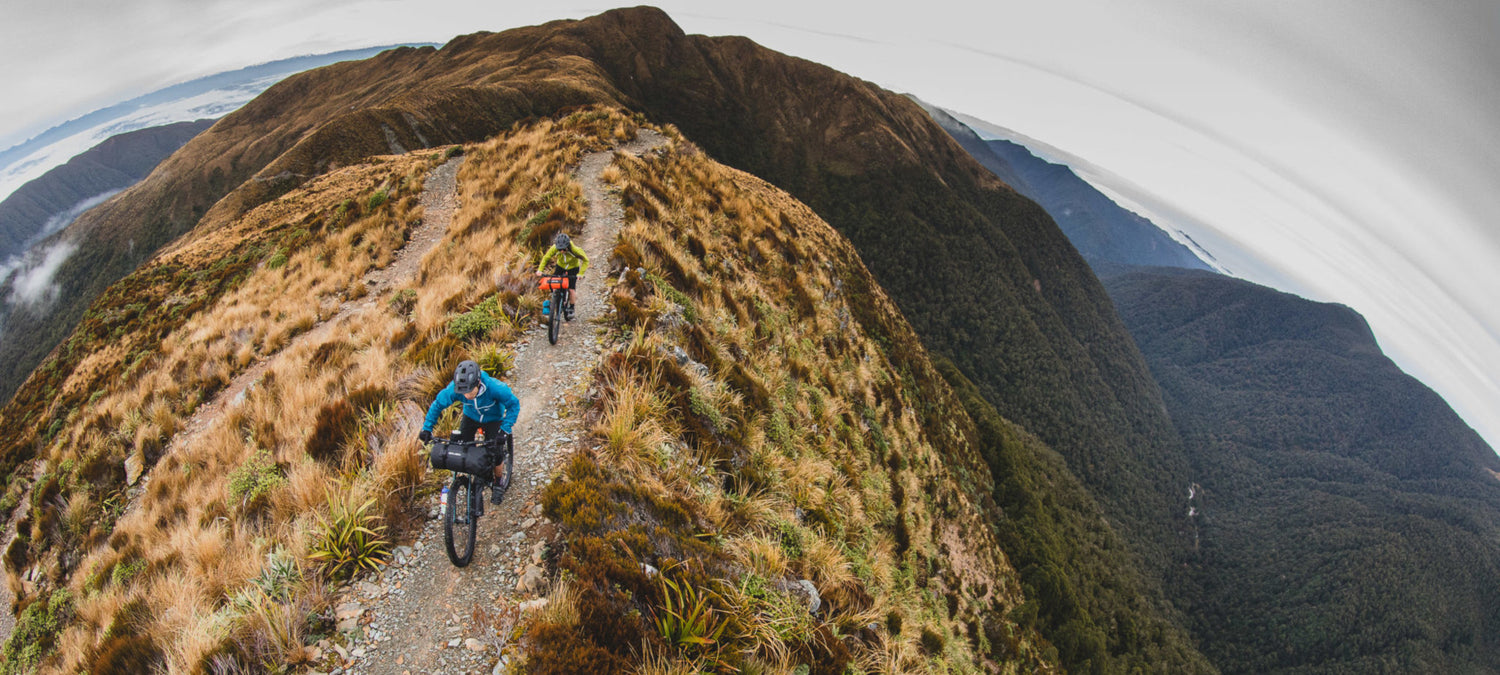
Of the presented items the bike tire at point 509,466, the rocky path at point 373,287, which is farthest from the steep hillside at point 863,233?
the bike tire at point 509,466

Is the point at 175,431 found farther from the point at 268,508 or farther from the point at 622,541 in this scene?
the point at 622,541

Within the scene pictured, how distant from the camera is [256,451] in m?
7.42

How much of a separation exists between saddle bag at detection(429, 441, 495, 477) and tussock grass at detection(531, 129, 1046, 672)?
0.82 metres

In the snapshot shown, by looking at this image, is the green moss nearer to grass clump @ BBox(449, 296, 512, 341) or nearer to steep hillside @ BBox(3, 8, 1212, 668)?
grass clump @ BBox(449, 296, 512, 341)

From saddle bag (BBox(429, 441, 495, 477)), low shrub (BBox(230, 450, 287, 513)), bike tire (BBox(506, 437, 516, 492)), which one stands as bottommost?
low shrub (BBox(230, 450, 287, 513))

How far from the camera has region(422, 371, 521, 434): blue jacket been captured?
5.73 meters

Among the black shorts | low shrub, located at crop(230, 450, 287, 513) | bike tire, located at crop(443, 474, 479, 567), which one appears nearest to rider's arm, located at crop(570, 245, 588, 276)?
the black shorts

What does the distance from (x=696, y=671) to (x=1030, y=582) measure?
134ft

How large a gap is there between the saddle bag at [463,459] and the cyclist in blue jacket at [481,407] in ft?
1.01

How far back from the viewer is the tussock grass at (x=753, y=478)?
5.38 metres

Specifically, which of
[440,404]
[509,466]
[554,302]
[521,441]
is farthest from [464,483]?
[554,302]

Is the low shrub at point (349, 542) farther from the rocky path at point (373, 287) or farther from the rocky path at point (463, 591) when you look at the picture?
the rocky path at point (373, 287)

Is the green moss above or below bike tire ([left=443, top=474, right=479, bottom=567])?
below

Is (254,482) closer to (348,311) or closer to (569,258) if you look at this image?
(569,258)
